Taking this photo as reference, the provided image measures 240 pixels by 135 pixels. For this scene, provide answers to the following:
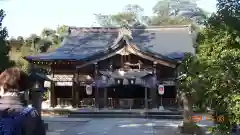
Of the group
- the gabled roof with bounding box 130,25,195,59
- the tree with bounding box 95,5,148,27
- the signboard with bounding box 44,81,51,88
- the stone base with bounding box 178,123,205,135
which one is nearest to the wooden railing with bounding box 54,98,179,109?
the signboard with bounding box 44,81,51,88

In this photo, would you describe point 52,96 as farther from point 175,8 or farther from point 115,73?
point 175,8

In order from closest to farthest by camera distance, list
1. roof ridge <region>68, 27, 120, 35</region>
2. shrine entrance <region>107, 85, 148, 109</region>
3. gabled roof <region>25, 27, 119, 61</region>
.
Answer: gabled roof <region>25, 27, 119, 61</region> < shrine entrance <region>107, 85, 148, 109</region> < roof ridge <region>68, 27, 120, 35</region>

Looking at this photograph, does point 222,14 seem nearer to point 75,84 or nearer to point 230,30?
point 230,30

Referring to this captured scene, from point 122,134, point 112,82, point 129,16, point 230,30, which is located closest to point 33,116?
point 230,30

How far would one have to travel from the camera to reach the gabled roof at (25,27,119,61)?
69.7 feet

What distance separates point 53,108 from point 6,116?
19216 mm

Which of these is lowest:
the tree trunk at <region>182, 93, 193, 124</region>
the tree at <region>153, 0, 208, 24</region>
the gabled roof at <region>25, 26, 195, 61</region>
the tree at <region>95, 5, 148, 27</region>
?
the tree trunk at <region>182, 93, 193, 124</region>

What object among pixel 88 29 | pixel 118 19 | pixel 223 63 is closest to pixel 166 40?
pixel 88 29

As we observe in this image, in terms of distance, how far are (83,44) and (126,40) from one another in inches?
181

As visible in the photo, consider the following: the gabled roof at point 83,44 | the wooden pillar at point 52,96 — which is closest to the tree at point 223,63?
the gabled roof at point 83,44

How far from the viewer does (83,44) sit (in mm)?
24141

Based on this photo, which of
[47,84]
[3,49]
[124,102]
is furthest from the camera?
[47,84]

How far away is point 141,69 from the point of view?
21203 mm

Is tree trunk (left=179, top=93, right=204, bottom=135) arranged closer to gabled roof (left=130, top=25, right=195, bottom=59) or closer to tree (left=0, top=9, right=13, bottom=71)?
tree (left=0, top=9, right=13, bottom=71)
